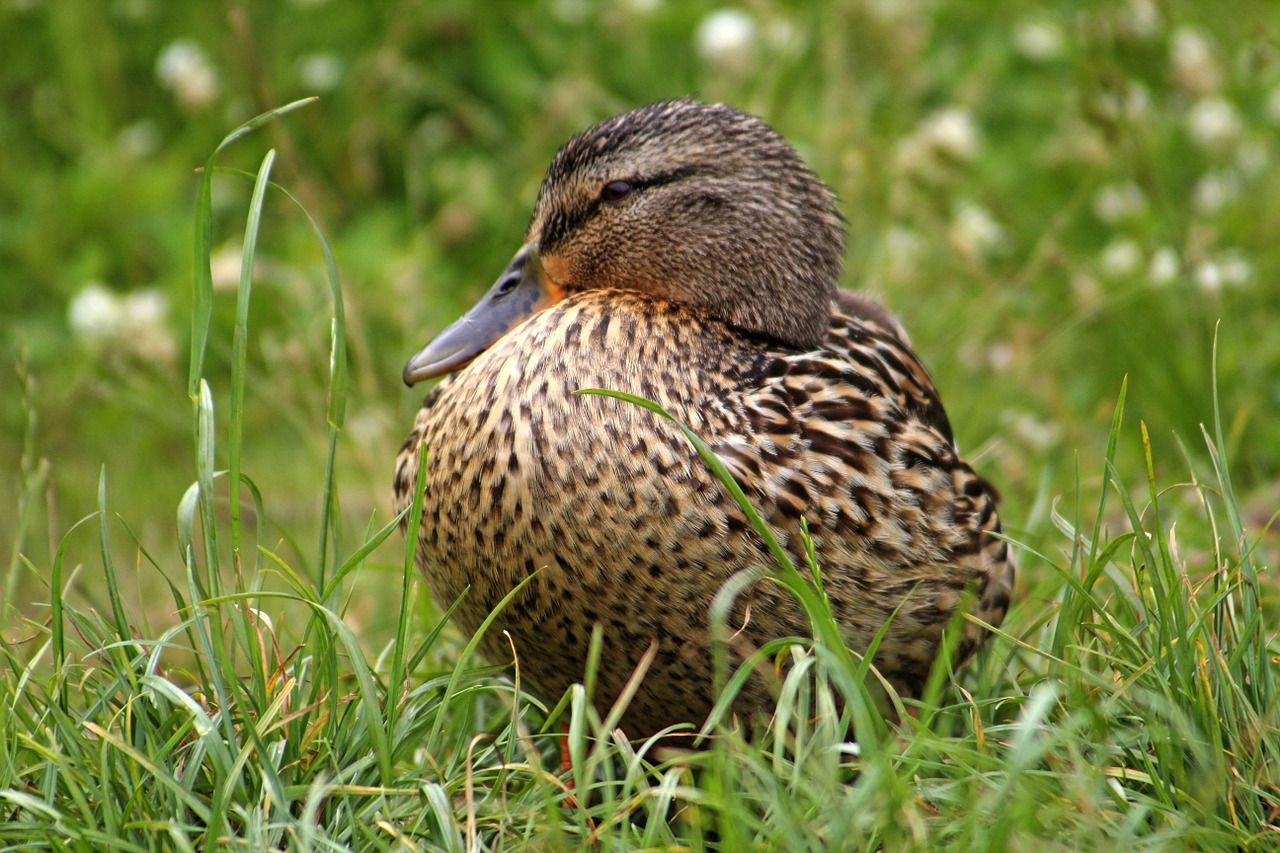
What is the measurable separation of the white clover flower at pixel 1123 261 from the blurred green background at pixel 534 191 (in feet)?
0.05

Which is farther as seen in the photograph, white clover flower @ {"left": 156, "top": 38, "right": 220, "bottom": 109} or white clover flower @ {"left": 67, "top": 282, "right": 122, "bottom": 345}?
white clover flower @ {"left": 156, "top": 38, "right": 220, "bottom": 109}

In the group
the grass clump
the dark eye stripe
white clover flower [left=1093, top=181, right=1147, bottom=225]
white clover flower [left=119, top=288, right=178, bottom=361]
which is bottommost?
the grass clump

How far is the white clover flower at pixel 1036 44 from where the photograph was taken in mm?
5637

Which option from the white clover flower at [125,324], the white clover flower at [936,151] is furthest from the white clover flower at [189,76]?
the white clover flower at [936,151]

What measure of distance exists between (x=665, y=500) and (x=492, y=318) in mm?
654

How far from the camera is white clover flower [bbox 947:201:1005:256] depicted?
4.62m

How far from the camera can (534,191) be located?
4754 millimetres

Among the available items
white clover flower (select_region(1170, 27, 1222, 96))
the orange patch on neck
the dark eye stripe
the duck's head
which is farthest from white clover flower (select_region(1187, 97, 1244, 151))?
the orange patch on neck

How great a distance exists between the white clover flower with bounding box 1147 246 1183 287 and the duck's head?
4.81 ft

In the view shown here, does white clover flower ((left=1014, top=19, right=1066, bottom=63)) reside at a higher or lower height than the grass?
higher

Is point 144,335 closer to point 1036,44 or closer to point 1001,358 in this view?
point 1001,358

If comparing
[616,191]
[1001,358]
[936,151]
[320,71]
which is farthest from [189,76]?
[1001,358]

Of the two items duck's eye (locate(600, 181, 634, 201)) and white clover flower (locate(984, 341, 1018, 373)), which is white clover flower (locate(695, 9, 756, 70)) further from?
duck's eye (locate(600, 181, 634, 201))

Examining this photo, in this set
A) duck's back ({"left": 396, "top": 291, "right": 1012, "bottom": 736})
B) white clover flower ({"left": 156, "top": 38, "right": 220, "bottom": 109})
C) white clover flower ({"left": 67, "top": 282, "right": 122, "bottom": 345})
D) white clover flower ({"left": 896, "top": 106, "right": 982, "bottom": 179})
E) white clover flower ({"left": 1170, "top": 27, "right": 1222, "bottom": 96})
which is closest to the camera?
duck's back ({"left": 396, "top": 291, "right": 1012, "bottom": 736})
